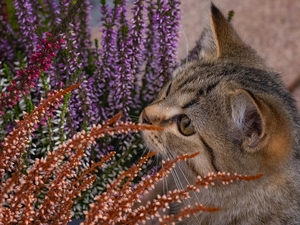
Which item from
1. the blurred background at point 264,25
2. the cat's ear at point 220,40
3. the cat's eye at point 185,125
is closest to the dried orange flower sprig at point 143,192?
the cat's eye at point 185,125

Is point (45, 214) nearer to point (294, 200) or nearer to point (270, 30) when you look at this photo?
point (294, 200)

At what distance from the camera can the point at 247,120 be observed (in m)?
0.85

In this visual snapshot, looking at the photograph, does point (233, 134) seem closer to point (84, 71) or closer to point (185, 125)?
point (185, 125)

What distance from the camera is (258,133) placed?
2.70ft

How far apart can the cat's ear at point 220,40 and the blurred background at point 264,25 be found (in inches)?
48.5

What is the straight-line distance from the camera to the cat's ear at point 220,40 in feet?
3.73

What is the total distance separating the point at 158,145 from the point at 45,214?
1.40 feet

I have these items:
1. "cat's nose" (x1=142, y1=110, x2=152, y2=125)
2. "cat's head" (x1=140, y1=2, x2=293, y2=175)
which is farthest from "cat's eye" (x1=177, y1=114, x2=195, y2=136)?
"cat's nose" (x1=142, y1=110, x2=152, y2=125)

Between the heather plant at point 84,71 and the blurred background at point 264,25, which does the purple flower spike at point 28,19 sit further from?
the blurred background at point 264,25

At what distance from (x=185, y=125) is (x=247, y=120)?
0.21 metres

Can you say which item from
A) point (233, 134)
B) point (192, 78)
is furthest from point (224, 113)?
point (192, 78)

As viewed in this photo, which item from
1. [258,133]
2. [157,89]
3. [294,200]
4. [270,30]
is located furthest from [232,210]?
[270,30]

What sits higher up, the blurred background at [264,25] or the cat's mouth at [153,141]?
the blurred background at [264,25]

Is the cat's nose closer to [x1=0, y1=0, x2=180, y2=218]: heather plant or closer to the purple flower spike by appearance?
[x1=0, y1=0, x2=180, y2=218]: heather plant
